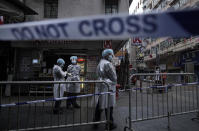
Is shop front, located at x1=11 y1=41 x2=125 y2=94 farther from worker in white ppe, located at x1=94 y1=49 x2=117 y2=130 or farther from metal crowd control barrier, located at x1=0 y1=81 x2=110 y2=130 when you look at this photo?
worker in white ppe, located at x1=94 y1=49 x2=117 y2=130

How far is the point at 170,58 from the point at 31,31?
3216cm

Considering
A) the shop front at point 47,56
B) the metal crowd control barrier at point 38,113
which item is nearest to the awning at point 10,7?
the metal crowd control barrier at point 38,113

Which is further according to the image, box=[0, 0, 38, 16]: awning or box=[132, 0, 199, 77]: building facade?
box=[132, 0, 199, 77]: building facade

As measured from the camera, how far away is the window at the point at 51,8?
12409 millimetres

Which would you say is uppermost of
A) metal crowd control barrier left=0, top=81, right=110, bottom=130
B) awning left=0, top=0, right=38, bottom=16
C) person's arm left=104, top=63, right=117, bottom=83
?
awning left=0, top=0, right=38, bottom=16

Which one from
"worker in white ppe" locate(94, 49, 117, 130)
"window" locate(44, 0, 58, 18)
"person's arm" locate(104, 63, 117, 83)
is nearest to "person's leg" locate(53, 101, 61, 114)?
"worker in white ppe" locate(94, 49, 117, 130)

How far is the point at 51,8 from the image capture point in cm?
1248

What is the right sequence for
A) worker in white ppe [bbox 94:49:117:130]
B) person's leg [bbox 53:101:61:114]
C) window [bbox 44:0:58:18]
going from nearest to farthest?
worker in white ppe [bbox 94:49:117:130], person's leg [bbox 53:101:61:114], window [bbox 44:0:58:18]

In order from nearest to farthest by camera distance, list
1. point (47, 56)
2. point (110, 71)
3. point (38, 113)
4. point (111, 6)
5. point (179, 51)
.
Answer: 1. point (110, 71)
2. point (38, 113)
3. point (47, 56)
4. point (111, 6)
5. point (179, 51)

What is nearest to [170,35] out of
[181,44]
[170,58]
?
[181,44]

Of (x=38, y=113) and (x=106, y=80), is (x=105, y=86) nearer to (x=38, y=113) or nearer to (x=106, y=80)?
(x=106, y=80)

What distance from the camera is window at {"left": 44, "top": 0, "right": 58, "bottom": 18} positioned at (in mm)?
12409

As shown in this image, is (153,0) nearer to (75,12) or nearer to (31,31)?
(75,12)

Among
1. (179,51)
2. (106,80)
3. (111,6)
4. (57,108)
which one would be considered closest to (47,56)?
(111,6)
